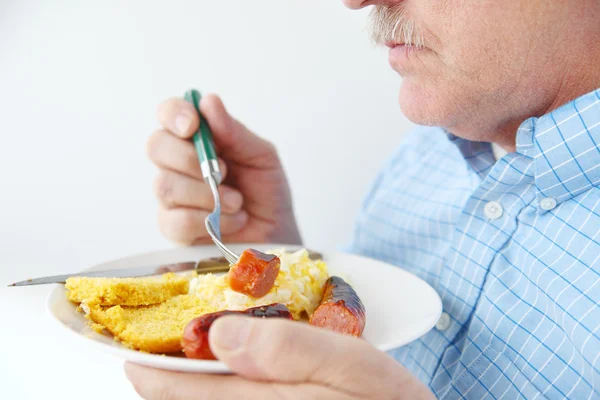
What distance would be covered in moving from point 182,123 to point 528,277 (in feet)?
3.80

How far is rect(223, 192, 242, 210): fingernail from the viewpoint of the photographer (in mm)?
2029

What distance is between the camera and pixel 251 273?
4.06 feet

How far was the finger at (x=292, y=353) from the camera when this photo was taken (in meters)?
0.86

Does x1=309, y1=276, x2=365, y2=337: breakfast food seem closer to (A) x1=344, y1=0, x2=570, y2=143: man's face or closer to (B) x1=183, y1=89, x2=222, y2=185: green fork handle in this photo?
(A) x1=344, y1=0, x2=570, y2=143: man's face

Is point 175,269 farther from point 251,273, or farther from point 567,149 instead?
point 567,149

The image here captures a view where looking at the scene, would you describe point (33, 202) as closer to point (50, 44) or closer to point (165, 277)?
point (50, 44)

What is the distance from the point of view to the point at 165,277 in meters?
1.46

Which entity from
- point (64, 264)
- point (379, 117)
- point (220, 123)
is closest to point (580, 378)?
point (220, 123)

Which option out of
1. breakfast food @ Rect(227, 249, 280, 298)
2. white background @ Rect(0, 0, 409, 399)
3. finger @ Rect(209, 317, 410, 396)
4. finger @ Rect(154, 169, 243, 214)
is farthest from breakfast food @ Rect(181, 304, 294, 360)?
white background @ Rect(0, 0, 409, 399)

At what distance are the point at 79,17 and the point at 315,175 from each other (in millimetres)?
1432

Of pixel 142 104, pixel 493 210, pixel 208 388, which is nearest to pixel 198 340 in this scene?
pixel 208 388

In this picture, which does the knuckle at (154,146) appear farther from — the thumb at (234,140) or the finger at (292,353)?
the finger at (292,353)

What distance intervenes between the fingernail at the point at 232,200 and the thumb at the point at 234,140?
0.16m

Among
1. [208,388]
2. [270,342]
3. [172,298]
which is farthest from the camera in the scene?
[172,298]
